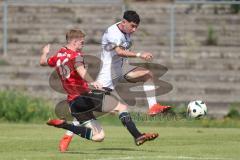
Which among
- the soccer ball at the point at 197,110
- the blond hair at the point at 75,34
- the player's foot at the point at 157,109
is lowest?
the soccer ball at the point at 197,110

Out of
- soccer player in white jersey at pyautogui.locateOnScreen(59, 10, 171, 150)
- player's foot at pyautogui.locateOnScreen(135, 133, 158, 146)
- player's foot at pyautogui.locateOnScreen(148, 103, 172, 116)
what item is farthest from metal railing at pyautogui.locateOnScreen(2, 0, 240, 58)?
player's foot at pyautogui.locateOnScreen(135, 133, 158, 146)

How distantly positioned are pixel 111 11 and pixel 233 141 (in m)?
15.4

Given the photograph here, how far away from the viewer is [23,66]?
33125mm

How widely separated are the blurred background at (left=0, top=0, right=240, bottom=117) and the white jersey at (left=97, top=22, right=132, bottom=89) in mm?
11415

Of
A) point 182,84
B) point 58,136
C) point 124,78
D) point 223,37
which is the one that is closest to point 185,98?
point 182,84

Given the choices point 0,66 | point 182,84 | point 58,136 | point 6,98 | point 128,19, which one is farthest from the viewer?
point 0,66

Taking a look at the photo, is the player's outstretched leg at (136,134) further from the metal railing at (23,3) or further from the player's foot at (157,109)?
the metal railing at (23,3)

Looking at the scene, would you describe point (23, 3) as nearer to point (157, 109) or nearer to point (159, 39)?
point (159, 39)

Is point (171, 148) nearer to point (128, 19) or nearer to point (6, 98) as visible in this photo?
point (128, 19)

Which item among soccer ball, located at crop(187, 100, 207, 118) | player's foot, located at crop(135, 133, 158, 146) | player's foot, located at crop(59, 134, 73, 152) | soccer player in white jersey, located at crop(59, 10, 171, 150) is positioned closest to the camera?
player's foot, located at crop(135, 133, 158, 146)

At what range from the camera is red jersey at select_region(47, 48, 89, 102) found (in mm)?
16984

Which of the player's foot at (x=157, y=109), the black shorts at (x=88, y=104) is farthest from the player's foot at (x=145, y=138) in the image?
the player's foot at (x=157, y=109)

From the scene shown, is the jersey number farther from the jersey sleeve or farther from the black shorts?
the black shorts

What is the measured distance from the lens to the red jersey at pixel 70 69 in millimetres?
16984
